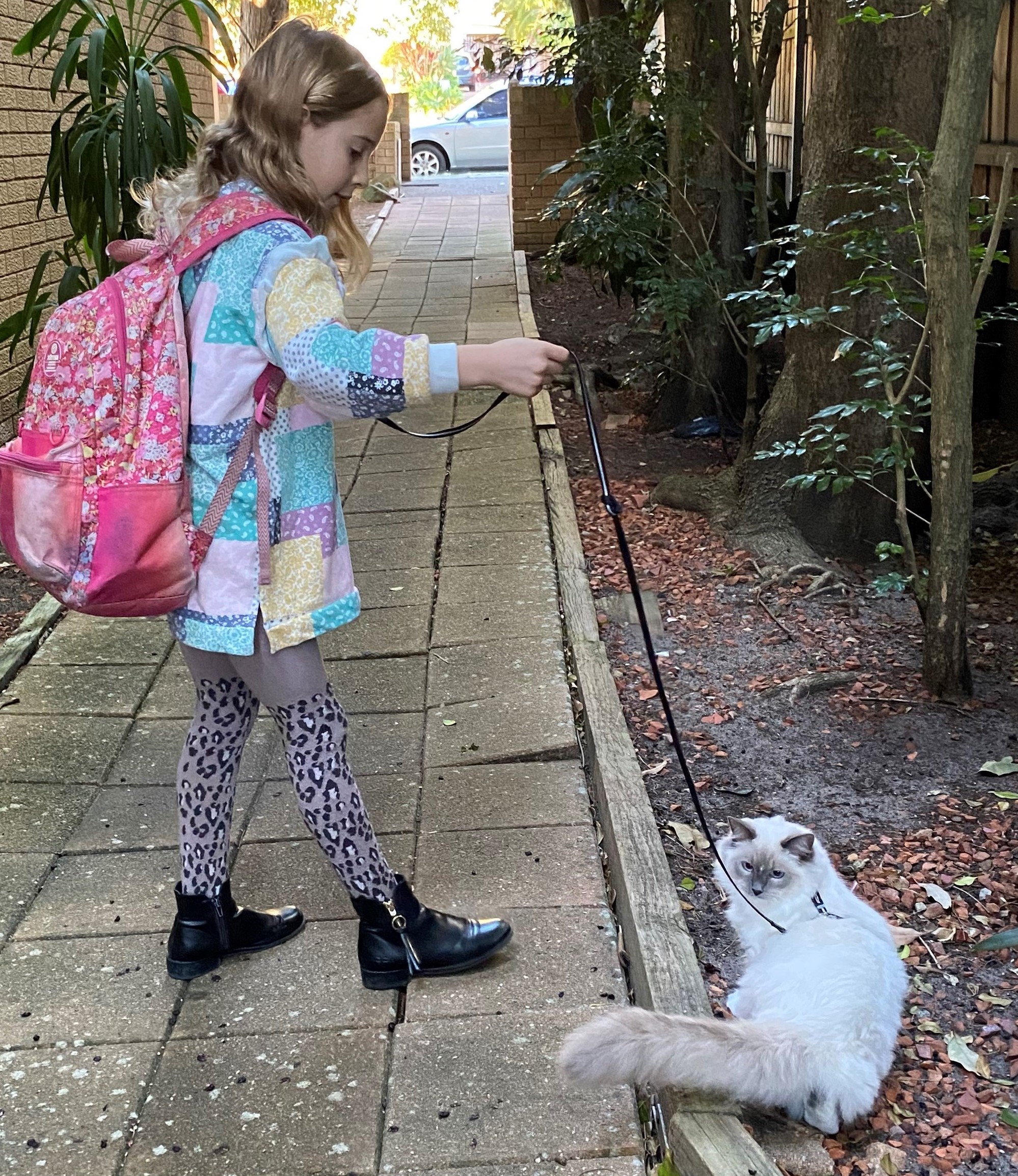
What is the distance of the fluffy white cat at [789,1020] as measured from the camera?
2.16 m

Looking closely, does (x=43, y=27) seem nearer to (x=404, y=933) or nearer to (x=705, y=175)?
(x=705, y=175)

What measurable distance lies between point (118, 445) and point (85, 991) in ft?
4.19

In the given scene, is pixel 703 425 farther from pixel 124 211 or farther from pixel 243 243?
pixel 243 243

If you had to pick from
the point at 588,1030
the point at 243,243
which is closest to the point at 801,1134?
the point at 588,1030

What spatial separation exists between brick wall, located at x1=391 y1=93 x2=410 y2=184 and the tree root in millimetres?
21380

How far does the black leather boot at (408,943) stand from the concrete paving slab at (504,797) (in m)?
0.65

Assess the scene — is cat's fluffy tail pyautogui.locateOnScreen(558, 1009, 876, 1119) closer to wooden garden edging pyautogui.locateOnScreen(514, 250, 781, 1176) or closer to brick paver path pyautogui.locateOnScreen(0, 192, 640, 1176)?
wooden garden edging pyautogui.locateOnScreen(514, 250, 781, 1176)

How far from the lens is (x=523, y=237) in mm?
15133

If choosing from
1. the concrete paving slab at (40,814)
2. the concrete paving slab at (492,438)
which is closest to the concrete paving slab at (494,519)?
the concrete paving slab at (492,438)

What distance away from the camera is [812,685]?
14.2 feet

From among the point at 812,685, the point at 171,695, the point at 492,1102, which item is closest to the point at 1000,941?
the point at 492,1102

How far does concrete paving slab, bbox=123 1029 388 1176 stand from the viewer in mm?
2295

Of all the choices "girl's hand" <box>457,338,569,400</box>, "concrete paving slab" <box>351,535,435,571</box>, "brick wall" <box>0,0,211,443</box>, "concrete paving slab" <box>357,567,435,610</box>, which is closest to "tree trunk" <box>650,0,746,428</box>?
"concrete paving slab" <box>351,535,435,571</box>

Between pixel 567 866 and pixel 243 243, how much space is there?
175 cm
